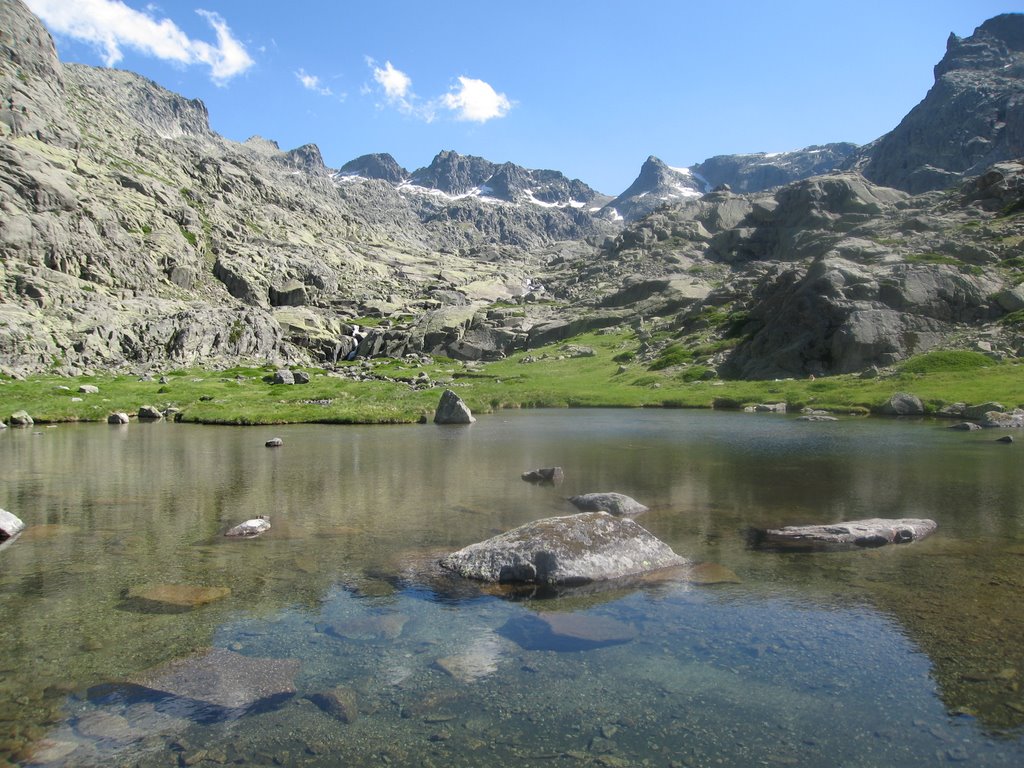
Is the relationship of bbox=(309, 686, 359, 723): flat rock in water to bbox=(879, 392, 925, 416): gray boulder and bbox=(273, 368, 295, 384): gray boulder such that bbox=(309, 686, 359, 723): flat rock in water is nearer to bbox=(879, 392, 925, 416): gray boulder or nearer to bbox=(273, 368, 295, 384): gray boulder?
bbox=(879, 392, 925, 416): gray boulder

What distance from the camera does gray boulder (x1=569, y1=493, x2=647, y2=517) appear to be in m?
21.8

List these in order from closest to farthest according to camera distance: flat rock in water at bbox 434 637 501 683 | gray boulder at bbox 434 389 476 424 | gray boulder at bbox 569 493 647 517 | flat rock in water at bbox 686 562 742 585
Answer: flat rock in water at bbox 434 637 501 683 → flat rock in water at bbox 686 562 742 585 → gray boulder at bbox 569 493 647 517 → gray boulder at bbox 434 389 476 424

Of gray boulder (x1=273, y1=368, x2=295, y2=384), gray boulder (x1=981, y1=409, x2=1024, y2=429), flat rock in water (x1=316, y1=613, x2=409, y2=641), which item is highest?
gray boulder (x1=273, y1=368, x2=295, y2=384)

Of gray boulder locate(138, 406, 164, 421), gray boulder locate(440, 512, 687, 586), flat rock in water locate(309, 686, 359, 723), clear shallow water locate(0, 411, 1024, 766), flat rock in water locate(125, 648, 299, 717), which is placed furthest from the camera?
gray boulder locate(138, 406, 164, 421)

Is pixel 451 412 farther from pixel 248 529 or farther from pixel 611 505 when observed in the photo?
pixel 248 529

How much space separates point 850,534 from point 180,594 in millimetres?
17343

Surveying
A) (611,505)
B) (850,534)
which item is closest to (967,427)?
(850,534)

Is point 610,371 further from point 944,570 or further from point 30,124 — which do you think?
point 30,124

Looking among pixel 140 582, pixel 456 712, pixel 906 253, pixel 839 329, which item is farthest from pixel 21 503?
pixel 906 253

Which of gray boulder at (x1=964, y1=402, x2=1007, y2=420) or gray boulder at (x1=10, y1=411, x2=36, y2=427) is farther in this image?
gray boulder at (x1=10, y1=411, x2=36, y2=427)

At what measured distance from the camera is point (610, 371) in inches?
4006

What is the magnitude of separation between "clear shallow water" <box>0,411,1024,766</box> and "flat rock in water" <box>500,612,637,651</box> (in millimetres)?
158

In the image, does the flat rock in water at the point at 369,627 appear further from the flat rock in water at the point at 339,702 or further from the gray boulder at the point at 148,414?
the gray boulder at the point at 148,414

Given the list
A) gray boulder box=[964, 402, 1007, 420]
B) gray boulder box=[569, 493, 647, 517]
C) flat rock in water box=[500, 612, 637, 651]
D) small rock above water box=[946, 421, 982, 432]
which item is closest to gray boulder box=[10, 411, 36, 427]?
gray boulder box=[569, 493, 647, 517]
